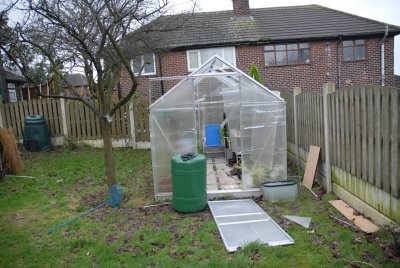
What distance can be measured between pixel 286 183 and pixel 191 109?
247cm

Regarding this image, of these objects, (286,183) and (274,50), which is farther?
(274,50)

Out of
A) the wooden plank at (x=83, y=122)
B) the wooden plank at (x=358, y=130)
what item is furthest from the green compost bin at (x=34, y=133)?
the wooden plank at (x=358, y=130)

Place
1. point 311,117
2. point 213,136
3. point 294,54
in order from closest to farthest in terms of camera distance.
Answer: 1. point 311,117
2. point 213,136
3. point 294,54

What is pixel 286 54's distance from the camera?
16.8 m

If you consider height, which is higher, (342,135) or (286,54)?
(286,54)

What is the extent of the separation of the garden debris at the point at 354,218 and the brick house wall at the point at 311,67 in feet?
37.2

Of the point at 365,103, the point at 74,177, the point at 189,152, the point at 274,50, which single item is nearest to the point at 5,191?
A: the point at 74,177

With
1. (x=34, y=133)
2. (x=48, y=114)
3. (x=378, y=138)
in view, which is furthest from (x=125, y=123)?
(x=378, y=138)

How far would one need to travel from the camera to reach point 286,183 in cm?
672

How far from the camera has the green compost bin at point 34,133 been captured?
12461 millimetres

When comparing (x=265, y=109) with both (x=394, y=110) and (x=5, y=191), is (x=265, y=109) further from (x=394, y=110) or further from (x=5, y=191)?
(x=5, y=191)

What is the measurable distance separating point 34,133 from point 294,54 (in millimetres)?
12398

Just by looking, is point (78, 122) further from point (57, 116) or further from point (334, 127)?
point (334, 127)

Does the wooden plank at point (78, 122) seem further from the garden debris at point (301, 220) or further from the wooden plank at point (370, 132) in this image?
the wooden plank at point (370, 132)
